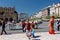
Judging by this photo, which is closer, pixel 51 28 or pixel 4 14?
pixel 51 28

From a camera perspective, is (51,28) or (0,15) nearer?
(51,28)

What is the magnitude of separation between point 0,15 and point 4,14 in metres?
3.63

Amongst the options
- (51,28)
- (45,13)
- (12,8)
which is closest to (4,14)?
(12,8)

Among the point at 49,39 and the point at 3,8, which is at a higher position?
the point at 3,8

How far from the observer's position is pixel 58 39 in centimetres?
1448

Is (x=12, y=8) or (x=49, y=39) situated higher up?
(x=12, y=8)

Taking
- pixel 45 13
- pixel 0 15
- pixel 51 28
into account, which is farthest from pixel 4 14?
pixel 51 28

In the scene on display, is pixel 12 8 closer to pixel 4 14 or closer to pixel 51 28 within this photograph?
pixel 4 14

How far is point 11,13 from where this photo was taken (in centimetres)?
12419

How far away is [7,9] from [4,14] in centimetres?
945

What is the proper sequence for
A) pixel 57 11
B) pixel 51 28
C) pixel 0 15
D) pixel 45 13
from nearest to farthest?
pixel 51 28
pixel 0 15
pixel 57 11
pixel 45 13

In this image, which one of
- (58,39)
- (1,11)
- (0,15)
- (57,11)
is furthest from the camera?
(57,11)

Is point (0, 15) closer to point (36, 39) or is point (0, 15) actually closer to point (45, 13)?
point (45, 13)

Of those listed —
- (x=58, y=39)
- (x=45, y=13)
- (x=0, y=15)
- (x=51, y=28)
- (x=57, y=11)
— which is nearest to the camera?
(x=58, y=39)
